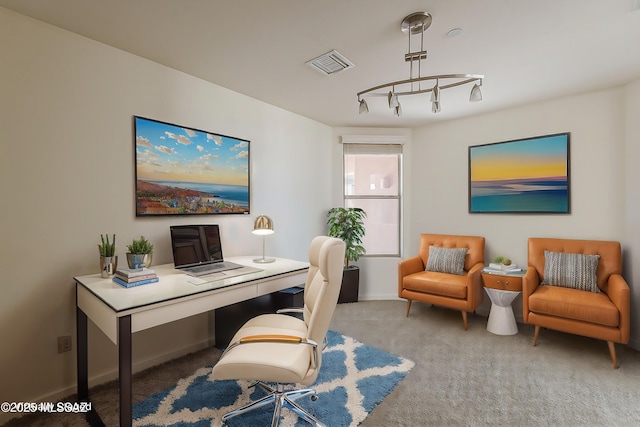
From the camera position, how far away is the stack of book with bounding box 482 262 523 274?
10.3ft

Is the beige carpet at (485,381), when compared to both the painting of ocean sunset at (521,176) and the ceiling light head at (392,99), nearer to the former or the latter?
the painting of ocean sunset at (521,176)

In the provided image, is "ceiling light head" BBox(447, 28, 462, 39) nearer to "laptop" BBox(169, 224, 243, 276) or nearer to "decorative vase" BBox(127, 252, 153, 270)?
"laptop" BBox(169, 224, 243, 276)

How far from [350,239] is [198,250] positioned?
208 cm

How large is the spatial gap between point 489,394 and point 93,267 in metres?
2.99

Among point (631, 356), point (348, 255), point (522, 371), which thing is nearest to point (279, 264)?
point (348, 255)

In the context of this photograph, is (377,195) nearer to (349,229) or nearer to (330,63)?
(349,229)

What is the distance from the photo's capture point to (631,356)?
102 inches

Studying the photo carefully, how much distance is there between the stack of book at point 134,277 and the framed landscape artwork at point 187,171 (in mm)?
608

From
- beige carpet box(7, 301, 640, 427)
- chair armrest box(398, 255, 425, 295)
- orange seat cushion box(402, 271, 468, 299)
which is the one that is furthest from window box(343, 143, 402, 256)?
beige carpet box(7, 301, 640, 427)

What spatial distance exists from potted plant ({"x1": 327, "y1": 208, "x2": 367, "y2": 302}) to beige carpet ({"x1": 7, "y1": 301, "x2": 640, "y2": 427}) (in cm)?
76

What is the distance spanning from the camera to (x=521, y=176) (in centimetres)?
345

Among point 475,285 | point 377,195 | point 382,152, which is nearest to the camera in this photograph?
point 475,285

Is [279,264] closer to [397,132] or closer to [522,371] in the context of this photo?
[522,371]

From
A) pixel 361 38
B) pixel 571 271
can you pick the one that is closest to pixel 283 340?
pixel 361 38
